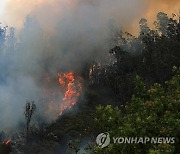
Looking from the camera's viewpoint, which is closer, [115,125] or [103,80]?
[115,125]

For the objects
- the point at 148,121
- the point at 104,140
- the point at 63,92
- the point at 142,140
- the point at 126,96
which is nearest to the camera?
the point at 148,121

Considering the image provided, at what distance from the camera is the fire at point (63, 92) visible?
2670 inches

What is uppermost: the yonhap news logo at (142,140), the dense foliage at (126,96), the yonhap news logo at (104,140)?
the dense foliage at (126,96)

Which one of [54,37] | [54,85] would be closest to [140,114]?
[54,85]

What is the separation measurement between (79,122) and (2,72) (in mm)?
27704

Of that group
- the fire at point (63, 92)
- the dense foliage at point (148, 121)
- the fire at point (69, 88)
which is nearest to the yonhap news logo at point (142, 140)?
the dense foliage at point (148, 121)

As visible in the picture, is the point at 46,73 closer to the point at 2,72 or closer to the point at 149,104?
the point at 2,72

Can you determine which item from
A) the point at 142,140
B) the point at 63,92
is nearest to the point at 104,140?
the point at 142,140

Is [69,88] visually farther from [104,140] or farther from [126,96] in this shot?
[104,140]

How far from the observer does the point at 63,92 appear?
248 feet

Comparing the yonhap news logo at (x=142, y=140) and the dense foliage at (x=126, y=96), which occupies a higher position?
the dense foliage at (x=126, y=96)

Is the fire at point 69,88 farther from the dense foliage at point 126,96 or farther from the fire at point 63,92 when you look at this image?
the dense foliage at point 126,96

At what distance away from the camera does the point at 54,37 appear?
91062mm

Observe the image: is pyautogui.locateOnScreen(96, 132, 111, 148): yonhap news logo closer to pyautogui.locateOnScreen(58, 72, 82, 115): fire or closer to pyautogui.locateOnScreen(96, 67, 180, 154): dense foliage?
pyautogui.locateOnScreen(96, 67, 180, 154): dense foliage
